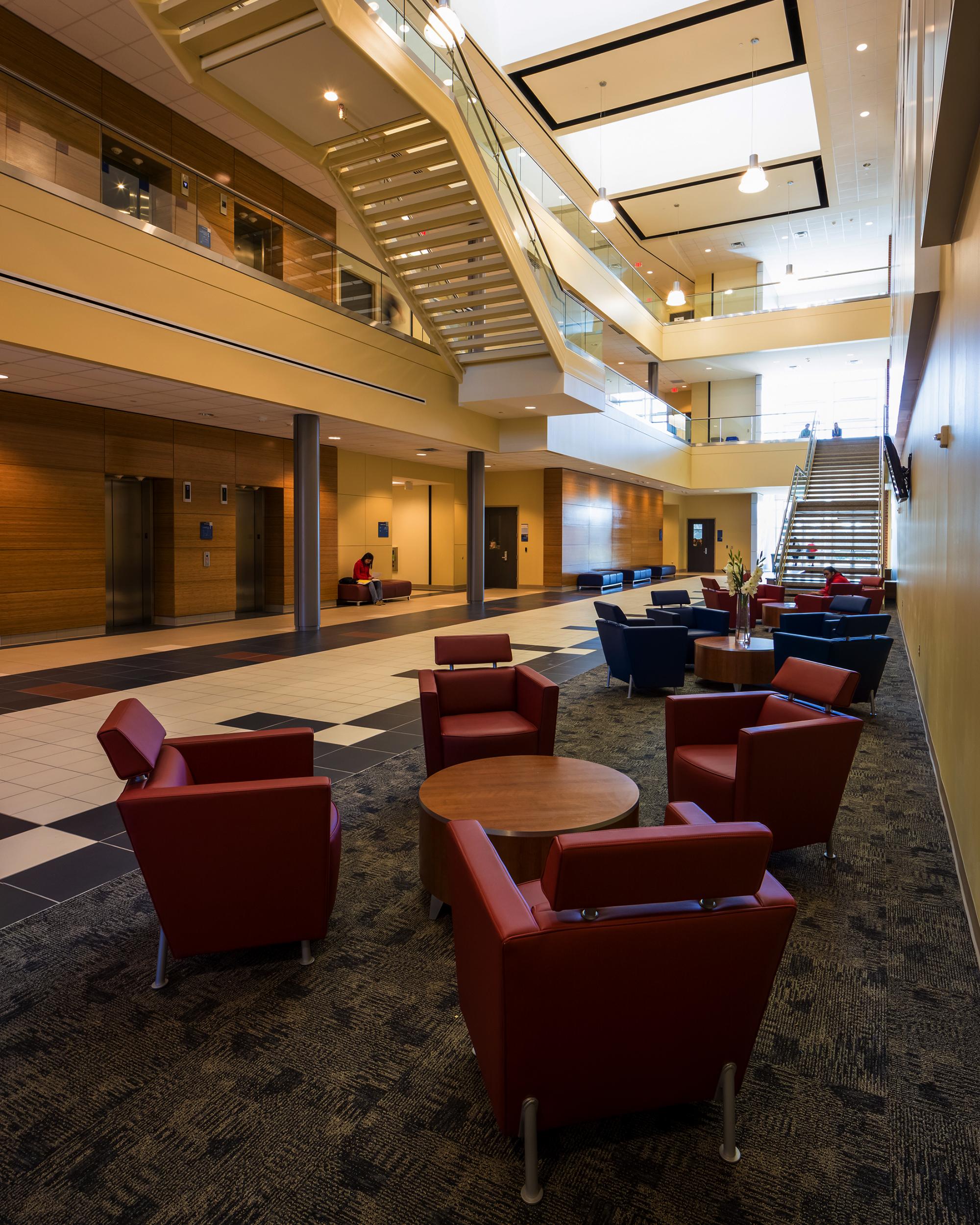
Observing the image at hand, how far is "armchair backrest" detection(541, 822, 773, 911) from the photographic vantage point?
5.64 feet

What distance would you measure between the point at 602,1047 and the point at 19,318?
8.37 m

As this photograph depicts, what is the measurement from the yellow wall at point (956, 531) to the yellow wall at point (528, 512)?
48.0ft

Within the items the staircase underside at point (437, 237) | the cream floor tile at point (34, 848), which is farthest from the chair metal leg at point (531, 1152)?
the staircase underside at point (437, 237)

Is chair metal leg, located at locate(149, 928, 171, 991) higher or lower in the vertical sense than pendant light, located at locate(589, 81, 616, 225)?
lower

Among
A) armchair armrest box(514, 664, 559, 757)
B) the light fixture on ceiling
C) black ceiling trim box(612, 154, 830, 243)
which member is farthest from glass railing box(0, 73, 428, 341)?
black ceiling trim box(612, 154, 830, 243)

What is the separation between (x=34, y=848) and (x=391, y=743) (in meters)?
2.52

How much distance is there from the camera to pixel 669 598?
11.2 m

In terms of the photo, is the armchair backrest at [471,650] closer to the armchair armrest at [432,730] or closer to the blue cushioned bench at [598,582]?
the armchair armrest at [432,730]

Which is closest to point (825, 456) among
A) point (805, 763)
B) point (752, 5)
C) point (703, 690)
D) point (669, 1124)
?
point (752, 5)

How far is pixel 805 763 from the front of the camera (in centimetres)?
355

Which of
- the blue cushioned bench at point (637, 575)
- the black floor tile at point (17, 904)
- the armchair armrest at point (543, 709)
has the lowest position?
the black floor tile at point (17, 904)

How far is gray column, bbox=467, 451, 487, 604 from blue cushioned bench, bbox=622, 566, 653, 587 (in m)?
7.10

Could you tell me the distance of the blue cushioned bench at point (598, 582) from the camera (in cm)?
2109

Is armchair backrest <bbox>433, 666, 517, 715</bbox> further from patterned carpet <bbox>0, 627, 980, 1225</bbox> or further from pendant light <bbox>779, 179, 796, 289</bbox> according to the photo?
pendant light <bbox>779, 179, 796, 289</bbox>
